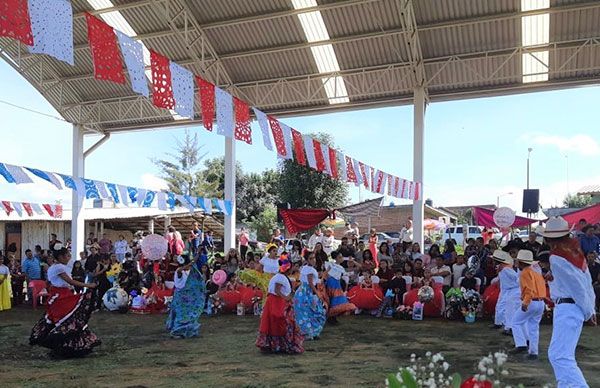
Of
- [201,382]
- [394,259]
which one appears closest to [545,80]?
[394,259]

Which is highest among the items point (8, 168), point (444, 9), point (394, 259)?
point (444, 9)

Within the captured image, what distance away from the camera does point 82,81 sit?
57.9 feet

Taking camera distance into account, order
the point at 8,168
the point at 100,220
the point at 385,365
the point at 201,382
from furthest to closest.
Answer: the point at 100,220, the point at 8,168, the point at 385,365, the point at 201,382

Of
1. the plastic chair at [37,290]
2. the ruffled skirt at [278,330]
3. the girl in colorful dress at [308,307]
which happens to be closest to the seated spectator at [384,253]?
the girl in colorful dress at [308,307]

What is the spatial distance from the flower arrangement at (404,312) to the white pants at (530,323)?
335cm

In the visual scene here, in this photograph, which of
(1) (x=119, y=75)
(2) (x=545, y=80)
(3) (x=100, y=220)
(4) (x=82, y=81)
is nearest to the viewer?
(1) (x=119, y=75)

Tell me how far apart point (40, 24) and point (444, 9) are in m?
10.2

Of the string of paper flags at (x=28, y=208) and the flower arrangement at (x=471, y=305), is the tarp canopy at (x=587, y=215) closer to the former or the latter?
the flower arrangement at (x=471, y=305)

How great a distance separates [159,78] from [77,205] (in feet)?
38.0

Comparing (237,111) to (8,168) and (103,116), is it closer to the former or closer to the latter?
(8,168)

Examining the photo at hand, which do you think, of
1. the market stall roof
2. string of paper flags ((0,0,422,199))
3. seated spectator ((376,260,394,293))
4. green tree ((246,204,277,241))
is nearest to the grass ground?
seated spectator ((376,260,394,293))

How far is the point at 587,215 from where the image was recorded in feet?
46.3

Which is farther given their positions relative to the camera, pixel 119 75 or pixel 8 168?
pixel 8 168

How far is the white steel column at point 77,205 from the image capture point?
58.7ft
